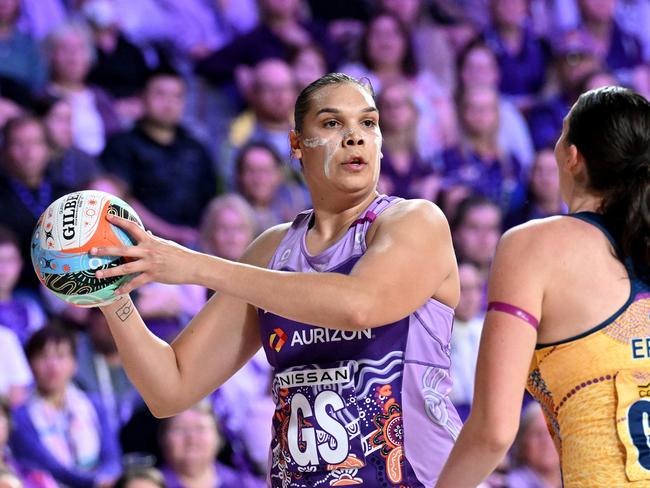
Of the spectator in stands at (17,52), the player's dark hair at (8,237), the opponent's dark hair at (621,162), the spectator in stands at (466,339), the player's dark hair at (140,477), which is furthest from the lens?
the spectator in stands at (466,339)

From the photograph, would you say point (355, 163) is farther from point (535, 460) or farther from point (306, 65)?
point (306, 65)

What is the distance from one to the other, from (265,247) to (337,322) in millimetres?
609

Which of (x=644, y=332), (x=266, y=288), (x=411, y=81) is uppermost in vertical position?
(x=411, y=81)

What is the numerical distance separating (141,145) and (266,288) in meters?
3.87

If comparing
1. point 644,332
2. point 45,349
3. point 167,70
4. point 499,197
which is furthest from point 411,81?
point 644,332

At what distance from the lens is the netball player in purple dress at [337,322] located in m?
2.58

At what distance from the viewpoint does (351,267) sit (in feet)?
8.96

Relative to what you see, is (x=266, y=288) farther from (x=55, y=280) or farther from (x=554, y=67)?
(x=554, y=67)

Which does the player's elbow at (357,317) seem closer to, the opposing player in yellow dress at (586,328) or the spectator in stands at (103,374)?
the opposing player in yellow dress at (586,328)

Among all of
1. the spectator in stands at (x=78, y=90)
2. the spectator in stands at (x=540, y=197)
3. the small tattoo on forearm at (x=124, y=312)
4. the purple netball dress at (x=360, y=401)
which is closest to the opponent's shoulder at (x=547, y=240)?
the purple netball dress at (x=360, y=401)

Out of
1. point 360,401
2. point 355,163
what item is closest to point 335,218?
point 355,163

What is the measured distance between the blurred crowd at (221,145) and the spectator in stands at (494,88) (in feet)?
0.05

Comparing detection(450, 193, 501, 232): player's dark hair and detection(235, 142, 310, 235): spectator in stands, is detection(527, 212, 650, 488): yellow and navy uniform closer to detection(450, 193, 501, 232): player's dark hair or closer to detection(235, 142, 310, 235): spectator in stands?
detection(235, 142, 310, 235): spectator in stands

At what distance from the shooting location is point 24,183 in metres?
5.79
